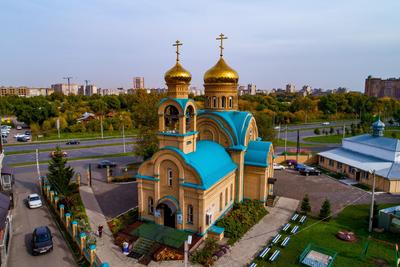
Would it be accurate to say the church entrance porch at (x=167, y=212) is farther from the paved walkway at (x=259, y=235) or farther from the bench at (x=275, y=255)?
the bench at (x=275, y=255)

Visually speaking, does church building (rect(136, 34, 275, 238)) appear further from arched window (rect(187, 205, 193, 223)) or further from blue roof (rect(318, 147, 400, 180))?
blue roof (rect(318, 147, 400, 180))

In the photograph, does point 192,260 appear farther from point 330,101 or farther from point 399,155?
point 330,101

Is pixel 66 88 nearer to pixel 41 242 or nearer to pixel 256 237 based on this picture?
pixel 41 242

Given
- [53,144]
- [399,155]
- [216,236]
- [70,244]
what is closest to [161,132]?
[216,236]

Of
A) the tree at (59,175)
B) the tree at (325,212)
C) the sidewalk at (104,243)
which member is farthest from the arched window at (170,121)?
the tree at (325,212)

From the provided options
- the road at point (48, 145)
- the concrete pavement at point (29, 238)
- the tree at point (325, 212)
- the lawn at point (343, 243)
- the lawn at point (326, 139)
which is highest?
the lawn at point (326, 139)

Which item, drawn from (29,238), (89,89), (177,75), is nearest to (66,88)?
(89,89)
